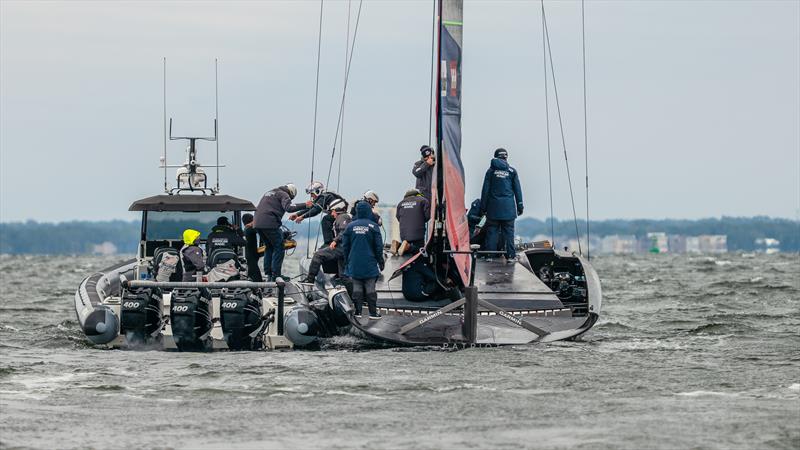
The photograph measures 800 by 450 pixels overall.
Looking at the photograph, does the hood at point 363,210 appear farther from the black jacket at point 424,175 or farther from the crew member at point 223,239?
the crew member at point 223,239

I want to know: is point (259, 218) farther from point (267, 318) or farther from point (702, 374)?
point (702, 374)

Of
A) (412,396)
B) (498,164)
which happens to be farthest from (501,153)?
(412,396)

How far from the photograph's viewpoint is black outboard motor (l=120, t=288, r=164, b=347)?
16.0 metres

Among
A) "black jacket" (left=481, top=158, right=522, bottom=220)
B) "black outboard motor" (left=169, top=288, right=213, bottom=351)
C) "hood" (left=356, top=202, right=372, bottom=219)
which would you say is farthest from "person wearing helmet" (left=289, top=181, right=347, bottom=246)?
"black outboard motor" (left=169, top=288, right=213, bottom=351)

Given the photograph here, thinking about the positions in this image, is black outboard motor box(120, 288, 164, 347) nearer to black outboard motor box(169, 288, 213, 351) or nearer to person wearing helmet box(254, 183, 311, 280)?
black outboard motor box(169, 288, 213, 351)

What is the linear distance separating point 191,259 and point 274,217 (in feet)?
7.83

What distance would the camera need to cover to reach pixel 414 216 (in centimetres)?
1745

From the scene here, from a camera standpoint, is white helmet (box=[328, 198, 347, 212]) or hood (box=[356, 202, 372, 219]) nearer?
hood (box=[356, 202, 372, 219])

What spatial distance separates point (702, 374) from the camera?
13562 mm

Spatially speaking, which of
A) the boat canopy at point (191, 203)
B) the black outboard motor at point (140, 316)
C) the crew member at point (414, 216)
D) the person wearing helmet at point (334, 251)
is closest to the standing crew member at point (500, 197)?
the crew member at point (414, 216)

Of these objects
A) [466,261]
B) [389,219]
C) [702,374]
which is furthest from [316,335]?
[389,219]

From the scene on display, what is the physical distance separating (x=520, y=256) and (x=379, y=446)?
1072cm

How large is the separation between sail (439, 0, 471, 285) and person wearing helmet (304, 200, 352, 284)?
1728 millimetres

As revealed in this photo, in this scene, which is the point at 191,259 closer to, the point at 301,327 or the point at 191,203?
the point at 301,327
